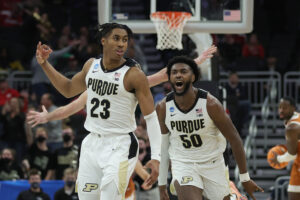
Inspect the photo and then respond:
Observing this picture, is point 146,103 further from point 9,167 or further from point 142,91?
point 9,167

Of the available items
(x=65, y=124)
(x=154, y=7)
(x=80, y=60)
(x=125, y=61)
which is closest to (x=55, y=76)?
(x=125, y=61)

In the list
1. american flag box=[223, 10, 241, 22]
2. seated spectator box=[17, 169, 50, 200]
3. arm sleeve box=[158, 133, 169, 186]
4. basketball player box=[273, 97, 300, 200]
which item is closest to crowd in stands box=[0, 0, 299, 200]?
seated spectator box=[17, 169, 50, 200]

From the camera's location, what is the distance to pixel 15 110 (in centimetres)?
1612

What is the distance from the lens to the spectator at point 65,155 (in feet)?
47.5

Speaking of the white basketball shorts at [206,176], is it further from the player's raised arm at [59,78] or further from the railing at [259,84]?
the railing at [259,84]

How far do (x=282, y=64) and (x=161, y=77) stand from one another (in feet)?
37.9

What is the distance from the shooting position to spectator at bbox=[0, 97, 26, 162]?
52.7ft

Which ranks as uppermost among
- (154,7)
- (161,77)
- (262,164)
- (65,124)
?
(154,7)

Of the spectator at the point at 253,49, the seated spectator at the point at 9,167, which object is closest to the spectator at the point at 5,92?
the seated spectator at the point at 9,167

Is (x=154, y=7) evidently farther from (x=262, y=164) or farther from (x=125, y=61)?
(x=262, y=164)

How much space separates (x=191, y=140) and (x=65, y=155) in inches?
253

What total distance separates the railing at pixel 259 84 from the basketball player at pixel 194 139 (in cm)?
859

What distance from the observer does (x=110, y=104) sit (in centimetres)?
769

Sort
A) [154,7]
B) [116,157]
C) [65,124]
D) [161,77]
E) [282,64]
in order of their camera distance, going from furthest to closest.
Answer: [282,64]
[65,124]
[154,7]
[161,77]
[116,157]
